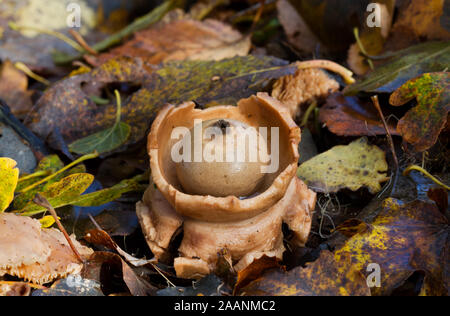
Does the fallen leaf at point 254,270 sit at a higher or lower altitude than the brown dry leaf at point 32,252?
lower

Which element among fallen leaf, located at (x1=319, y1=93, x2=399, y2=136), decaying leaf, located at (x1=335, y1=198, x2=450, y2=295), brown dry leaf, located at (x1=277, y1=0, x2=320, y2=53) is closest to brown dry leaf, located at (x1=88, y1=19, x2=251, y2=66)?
brown dry leaf, located at (x1=277, y1=0, x2=320, y2=53)

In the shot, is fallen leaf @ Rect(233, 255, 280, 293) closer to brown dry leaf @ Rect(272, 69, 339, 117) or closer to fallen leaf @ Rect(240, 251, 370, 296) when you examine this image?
fallen leaf @ Rect(240, 251, 370, 296)

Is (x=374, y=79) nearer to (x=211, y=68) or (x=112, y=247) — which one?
(x=211, y=68)

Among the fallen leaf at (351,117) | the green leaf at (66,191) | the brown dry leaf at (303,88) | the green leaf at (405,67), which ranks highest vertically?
the green leaf at (405,67)

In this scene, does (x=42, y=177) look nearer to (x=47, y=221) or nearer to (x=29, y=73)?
(x=47, y=221)

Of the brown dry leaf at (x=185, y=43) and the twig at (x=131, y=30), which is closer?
the brown dry leaf at (x=185, y=43)

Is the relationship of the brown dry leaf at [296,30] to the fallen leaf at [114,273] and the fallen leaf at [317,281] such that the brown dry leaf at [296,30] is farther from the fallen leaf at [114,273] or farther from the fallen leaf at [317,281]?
the fallen leaf at [114,273]

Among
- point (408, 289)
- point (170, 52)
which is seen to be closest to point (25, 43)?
point (170, 52)

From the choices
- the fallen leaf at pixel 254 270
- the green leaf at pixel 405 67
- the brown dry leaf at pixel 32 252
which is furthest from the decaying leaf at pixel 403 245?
the brown dry leaf at pixel 32 252
